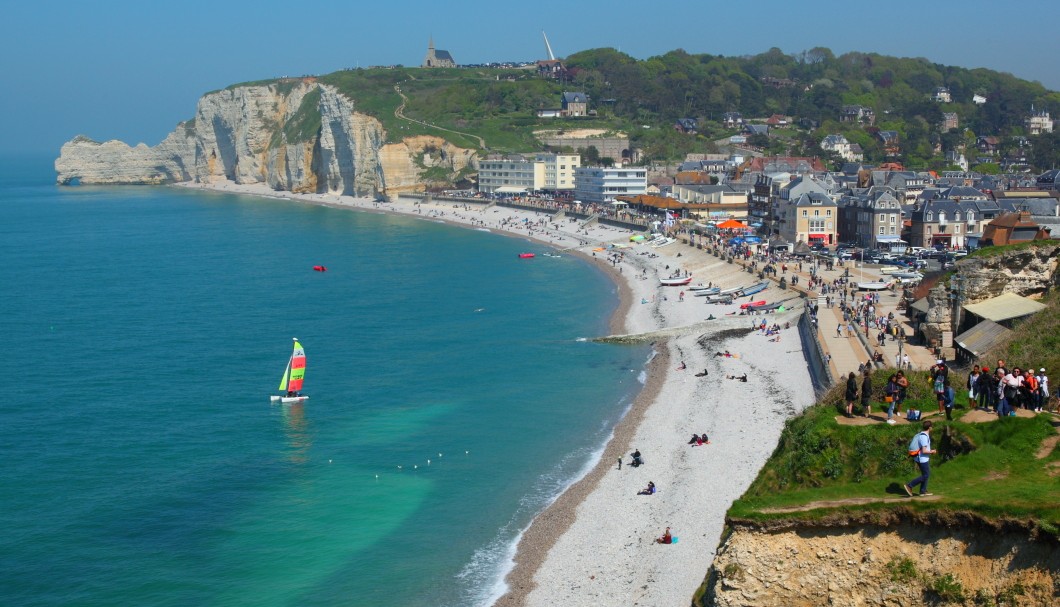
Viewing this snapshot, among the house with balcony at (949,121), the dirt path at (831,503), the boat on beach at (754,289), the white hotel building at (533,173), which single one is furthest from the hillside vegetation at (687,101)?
the dirt path at (831,503)

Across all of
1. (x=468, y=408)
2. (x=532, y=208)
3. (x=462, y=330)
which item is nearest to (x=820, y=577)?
(x=468, y=408)

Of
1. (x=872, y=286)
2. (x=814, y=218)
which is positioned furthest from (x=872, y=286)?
(x=814, y=218)

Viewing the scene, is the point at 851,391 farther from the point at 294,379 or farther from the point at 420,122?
the point at 420,122

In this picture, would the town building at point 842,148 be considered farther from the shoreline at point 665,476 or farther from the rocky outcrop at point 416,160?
the shoreline at point 665,476

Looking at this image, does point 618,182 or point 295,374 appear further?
point 618,182

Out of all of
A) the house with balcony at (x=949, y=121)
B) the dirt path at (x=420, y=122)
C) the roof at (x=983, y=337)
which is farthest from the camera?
the house with balcony at (x=949, y=121)

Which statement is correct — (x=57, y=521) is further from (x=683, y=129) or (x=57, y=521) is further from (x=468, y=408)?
(x=683, y=129)

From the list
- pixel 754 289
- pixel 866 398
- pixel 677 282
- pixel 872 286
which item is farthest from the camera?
pixel 677 282

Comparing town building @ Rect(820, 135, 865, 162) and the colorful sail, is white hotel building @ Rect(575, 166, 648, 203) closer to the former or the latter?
town building @ Rect(820, 135, 865, 162)
